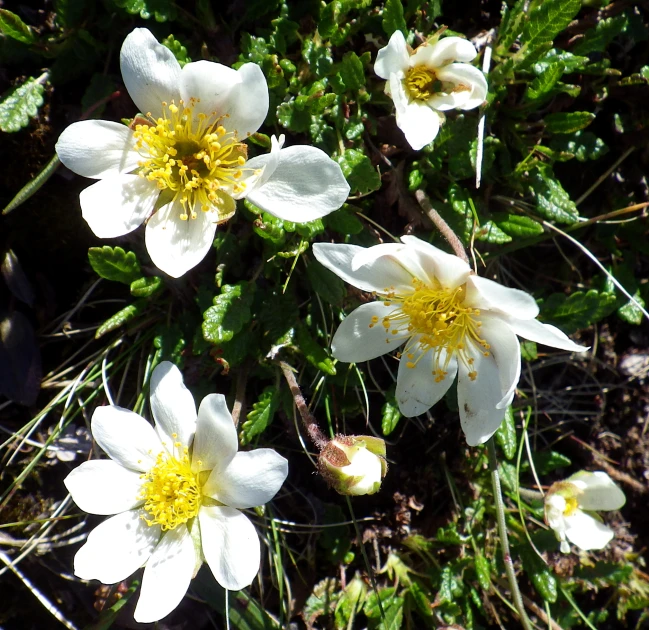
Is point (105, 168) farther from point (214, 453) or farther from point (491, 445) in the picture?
point (491, 445)

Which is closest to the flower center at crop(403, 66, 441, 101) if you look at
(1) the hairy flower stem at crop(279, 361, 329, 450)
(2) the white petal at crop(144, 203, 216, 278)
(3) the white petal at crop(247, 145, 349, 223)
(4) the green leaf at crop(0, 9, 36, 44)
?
(3) the white petal at crop(247, 145, 349, 223)

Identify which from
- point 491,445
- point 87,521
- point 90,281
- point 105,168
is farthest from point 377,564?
point 105,168

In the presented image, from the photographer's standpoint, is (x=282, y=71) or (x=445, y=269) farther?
(x=282, y=71)

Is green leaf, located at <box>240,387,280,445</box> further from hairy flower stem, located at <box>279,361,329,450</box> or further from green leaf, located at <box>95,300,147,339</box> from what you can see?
green leaf, located at <box>95,300,147,339</box>

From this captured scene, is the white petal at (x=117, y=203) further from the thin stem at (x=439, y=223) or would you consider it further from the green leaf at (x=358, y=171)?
the thin stem at (x=439, y=223)

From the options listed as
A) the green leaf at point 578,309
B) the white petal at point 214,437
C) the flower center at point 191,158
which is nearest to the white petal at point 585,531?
the green leaf at point 578,309

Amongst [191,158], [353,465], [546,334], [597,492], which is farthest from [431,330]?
[597,492]
